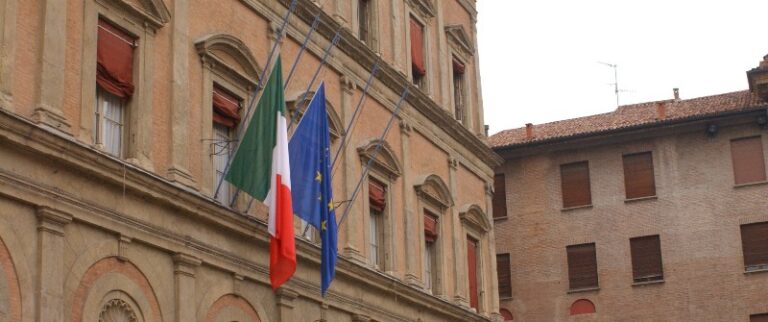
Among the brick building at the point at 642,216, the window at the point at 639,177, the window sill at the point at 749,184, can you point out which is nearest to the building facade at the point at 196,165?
the brick building at the point at 642,216

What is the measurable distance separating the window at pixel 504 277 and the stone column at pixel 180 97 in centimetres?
2452

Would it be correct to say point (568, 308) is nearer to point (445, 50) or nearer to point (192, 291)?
point (445, 50)

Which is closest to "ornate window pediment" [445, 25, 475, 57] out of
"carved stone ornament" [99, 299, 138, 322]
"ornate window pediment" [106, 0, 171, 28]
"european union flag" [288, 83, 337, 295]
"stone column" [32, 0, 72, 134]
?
"european union flag" [288, 83, 337, 295]

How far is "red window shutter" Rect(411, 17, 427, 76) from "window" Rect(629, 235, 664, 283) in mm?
14078

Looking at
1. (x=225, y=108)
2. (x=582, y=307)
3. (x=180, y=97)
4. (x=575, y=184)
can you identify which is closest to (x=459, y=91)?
(x=575, y=184)

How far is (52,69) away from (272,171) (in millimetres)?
4251

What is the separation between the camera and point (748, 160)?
1636 inches

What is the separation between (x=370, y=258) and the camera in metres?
26.5

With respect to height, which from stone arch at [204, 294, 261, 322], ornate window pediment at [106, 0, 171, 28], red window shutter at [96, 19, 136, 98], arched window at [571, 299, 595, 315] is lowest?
stone arch at [204, 294, 261, 322]

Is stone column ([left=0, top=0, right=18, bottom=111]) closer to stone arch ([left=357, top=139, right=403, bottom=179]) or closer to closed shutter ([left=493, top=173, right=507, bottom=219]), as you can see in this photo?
stone arch ([left=357, top=139, right=403, bottom=179])

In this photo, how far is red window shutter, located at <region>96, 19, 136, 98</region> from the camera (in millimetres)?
18797

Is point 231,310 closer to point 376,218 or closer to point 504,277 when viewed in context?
point 376,218

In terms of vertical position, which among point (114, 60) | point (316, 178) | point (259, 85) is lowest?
point (316, 178)

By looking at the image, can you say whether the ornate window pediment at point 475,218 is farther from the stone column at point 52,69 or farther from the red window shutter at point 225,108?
the stone column at point 52,69
